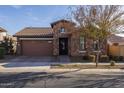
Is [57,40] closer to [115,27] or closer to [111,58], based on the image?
[111,58]

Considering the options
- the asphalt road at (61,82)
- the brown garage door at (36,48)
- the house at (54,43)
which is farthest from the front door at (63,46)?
the asphalt road at (61,82)

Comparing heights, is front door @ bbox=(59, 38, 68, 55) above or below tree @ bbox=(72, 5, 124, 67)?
below

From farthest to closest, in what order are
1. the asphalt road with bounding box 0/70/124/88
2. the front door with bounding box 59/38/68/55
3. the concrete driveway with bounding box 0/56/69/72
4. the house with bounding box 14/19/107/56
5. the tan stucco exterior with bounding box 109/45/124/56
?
1. the front door with bounding box 59/38/68/55
2. the house with bounding box 14/19/107/56
3. the tan stucco exterior with bounding box 109/45/124/56
4. the concrete driveway with bounding box 0/56/69/72
5. the asphalt road with bounding box 0/70/124/88

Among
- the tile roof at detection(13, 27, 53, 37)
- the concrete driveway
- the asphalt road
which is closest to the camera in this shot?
the asphalt road

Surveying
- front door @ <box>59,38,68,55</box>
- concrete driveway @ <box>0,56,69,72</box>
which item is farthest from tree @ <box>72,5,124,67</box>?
front door @ <box>59,38,68,55</box>

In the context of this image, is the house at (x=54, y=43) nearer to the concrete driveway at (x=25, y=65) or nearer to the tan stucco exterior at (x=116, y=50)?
the tan stucco exterior at (x=116, y=50)

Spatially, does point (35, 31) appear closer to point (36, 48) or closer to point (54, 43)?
point (36, 48)

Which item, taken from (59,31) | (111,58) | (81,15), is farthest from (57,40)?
(81,15)

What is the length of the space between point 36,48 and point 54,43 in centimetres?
290

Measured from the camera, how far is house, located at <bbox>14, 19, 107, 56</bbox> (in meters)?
32.8

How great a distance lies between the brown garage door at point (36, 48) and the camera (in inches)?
1405

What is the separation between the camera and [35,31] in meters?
37.2

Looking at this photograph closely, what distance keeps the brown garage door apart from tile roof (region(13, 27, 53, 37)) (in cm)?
101

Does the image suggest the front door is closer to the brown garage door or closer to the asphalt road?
the brown garage door
